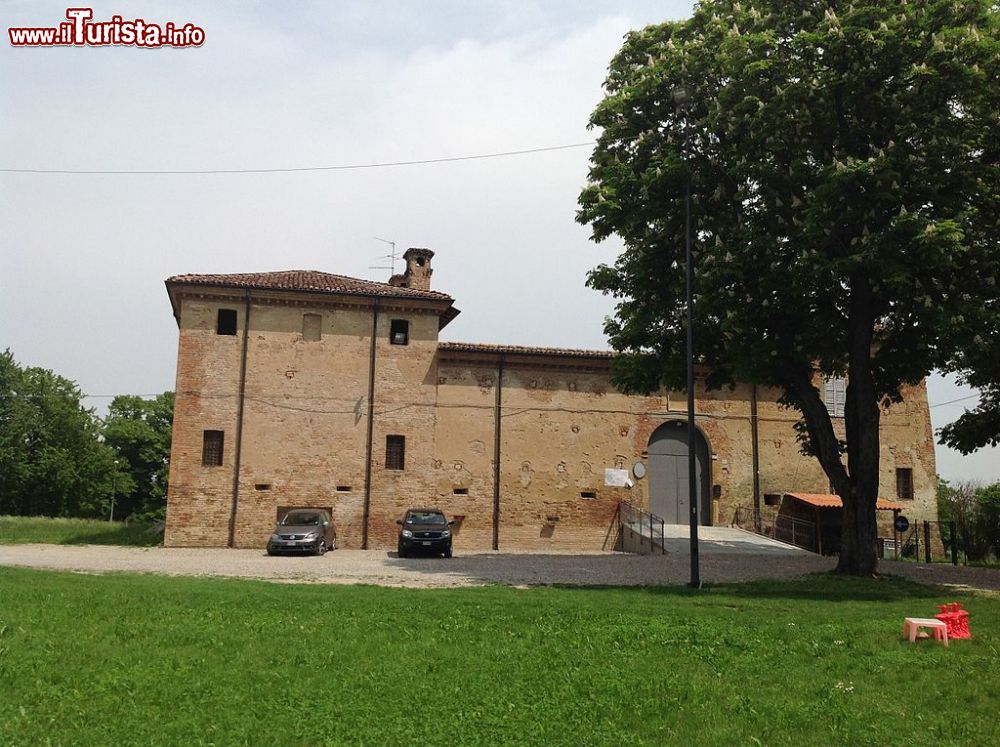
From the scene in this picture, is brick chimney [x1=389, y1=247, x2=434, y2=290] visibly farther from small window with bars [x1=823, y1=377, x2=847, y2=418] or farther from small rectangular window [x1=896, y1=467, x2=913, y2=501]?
small rectangular window [x1=896, y1=467, x2=913, y2=501]

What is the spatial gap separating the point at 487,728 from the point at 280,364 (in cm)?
2403

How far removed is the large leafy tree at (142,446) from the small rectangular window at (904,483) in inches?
2034

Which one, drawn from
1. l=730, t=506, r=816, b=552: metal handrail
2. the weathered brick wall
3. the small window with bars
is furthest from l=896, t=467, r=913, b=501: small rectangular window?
l=730, t=506, r=816, b=552: metal handrail

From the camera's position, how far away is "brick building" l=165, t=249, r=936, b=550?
91.3 ft

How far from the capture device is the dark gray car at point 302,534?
23.5 metres

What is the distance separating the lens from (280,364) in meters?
28.6

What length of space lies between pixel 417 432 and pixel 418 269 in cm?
715

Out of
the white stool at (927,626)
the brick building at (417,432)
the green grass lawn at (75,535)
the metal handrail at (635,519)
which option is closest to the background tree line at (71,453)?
the green grass lawn at (75,535)

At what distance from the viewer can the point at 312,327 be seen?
2911 cm

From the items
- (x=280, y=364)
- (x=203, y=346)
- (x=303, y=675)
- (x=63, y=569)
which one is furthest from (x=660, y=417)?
(x=303, y=675)

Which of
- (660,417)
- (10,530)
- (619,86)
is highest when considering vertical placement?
(619,86)

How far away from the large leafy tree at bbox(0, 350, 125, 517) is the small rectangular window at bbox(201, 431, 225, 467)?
36769 mm

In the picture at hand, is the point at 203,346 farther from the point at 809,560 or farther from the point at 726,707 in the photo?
the point at 726,707

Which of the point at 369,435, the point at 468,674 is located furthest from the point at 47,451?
the point at 468,674
